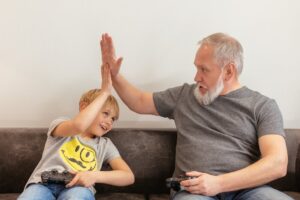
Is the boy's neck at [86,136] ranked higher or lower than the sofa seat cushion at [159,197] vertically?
higher

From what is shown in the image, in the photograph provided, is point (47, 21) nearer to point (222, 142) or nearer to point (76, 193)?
point (76, 193)

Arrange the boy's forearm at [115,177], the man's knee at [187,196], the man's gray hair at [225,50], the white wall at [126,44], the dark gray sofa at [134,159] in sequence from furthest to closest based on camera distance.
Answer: the white wall at [126,44] → the dark gray sofa at [134,159] → the man's gray hair at [225,50] → the boy's forearm at [115,177] → the man's knee at [187,196]

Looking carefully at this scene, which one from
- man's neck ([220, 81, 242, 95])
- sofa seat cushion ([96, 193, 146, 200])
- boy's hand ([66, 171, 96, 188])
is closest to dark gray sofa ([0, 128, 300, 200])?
sofa seat cushion ([96, 193, 146, 200])

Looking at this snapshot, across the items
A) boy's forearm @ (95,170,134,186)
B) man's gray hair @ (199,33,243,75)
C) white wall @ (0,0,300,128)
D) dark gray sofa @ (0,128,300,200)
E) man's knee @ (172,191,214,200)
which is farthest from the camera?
white wall @ (0,0,300,128)

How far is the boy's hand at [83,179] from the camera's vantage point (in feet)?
5.43

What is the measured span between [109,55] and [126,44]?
0.25 m

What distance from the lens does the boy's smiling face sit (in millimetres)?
1834

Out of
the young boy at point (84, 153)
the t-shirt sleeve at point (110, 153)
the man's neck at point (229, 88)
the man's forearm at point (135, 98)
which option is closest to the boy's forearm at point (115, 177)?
the young boy at point (84, 153)

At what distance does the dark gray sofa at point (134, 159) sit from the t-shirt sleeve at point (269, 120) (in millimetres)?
310

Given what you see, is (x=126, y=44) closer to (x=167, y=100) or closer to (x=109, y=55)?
(x=109, y=55)

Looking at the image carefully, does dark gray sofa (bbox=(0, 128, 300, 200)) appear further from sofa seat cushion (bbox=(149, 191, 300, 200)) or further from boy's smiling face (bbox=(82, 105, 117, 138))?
boy's smiling face (bbox=(82, 105, 117, 138))

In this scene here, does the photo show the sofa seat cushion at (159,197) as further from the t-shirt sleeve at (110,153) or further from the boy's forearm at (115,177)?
Result: the t-shirt sleeve at (110,153)

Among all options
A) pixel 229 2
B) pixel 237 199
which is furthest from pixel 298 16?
pixel 237 199

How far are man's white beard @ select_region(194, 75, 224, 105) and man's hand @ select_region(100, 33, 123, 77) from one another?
1.41ft
